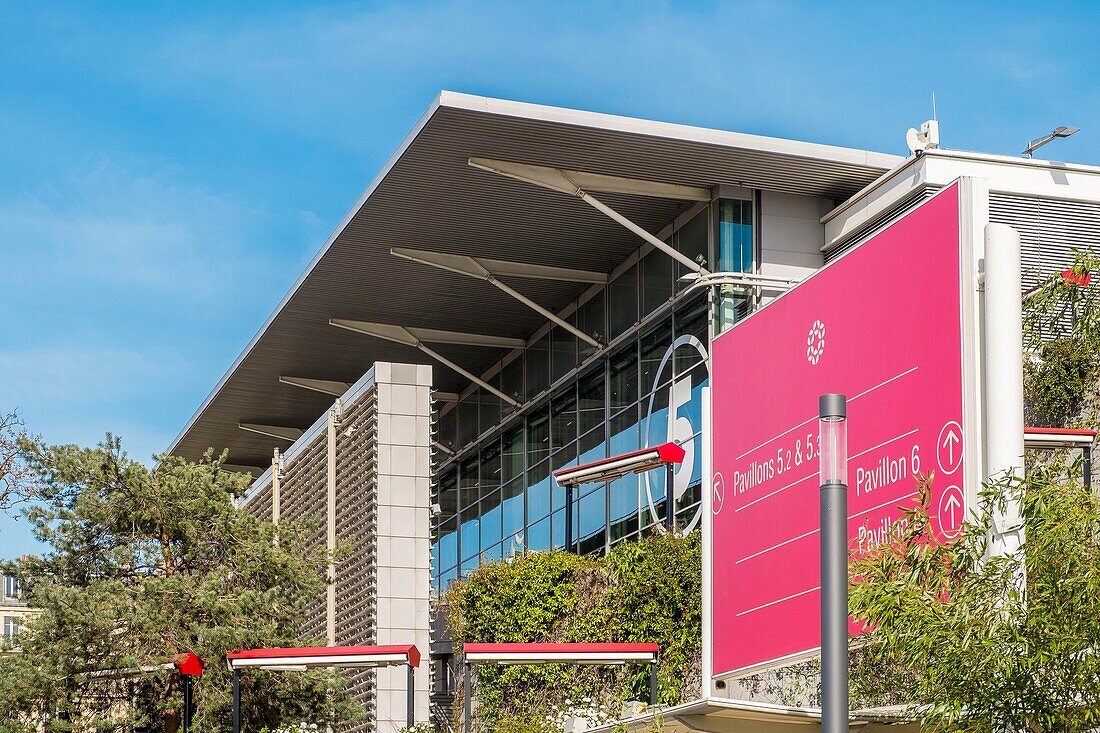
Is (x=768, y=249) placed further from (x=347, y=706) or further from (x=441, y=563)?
(x=441, y=563)

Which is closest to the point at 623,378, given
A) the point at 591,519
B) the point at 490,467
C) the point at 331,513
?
the point at 591,519

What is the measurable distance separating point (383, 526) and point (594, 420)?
6.40 m

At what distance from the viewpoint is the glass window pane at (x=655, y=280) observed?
2745cm

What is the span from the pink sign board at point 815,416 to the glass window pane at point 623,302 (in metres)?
11.7

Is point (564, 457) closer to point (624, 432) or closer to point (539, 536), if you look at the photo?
point (539, 536)

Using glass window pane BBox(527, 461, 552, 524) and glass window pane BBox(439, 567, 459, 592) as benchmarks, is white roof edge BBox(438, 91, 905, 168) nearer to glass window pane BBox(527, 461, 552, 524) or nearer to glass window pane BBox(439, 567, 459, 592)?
glass window pane BBox(527, 461, 552, 524)

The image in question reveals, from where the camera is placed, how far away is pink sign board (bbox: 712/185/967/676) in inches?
504

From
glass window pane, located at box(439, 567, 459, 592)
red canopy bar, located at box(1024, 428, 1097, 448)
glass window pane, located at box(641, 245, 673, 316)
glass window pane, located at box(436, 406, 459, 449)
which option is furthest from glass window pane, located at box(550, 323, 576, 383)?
red canopy bar, located at box(1024, 428, 1097, 448)

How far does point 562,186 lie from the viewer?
24.8m

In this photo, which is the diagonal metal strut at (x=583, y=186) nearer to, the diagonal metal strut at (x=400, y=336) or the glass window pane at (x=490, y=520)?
the diagonal metal strut at (x=400, y=336)

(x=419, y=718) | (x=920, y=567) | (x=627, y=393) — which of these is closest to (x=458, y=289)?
(x=627, y=393)

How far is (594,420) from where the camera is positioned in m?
30.4

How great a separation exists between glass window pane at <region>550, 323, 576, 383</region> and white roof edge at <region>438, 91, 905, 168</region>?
892 cm

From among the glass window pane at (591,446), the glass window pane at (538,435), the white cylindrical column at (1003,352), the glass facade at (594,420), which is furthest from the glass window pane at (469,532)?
the white cylindrical column at (1003,352)
